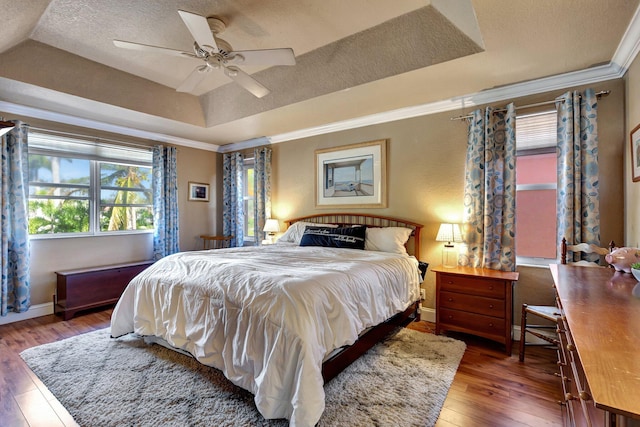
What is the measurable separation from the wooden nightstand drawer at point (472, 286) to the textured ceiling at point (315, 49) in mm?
1907

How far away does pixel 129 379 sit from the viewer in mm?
2229

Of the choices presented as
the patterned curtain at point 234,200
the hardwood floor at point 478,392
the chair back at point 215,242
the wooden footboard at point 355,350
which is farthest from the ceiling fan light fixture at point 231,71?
the chair back at point 215,242

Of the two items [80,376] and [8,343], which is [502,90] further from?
[8,343]

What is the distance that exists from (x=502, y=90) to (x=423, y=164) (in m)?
1.06

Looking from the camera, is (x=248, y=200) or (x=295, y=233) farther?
(x=248, y=200)

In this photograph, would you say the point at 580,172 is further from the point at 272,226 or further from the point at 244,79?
the point at 272,226

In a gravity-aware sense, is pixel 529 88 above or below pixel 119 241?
above

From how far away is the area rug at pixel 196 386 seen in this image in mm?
1826

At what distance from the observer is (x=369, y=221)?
161 inches

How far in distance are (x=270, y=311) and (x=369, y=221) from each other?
99.9 inches

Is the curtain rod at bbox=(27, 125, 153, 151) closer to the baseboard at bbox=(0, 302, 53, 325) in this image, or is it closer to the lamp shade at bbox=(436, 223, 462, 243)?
the baseboard at bbox=(0, 302, 53, 325)

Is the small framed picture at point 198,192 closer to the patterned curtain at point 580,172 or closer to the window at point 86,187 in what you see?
the window at point 86,187

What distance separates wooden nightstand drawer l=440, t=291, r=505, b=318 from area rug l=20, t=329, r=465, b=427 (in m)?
0.35

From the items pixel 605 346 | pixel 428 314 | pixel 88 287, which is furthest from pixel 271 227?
pixel 605 346
